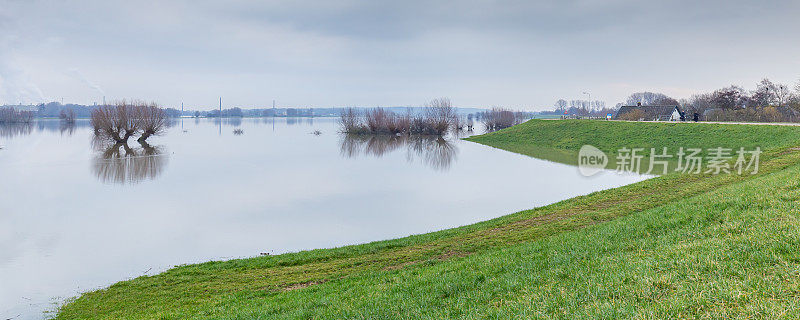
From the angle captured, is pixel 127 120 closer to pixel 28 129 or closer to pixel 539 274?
pixel 28 129

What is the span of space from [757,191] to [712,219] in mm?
3183

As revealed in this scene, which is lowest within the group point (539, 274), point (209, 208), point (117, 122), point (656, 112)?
point (209, 208)

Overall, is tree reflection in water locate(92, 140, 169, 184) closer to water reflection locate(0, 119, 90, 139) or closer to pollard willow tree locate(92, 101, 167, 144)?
pollard willow tree locate(92, 101, 167, 144)

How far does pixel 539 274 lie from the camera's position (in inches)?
305

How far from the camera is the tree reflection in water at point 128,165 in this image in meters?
34.0

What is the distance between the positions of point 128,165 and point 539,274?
144 feet

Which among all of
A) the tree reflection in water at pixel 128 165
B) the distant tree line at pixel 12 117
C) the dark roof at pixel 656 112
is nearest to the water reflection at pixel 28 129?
the distant tree line at pixel 12 117

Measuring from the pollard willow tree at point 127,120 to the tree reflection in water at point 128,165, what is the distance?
10.4m

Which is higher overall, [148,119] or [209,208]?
[148,119]

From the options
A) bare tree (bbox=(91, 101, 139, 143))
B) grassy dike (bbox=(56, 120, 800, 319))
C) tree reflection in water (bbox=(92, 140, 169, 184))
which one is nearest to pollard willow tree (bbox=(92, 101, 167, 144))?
bare tree (bbox=(91, 101, 139, 143))

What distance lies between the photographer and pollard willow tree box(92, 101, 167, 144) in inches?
2680

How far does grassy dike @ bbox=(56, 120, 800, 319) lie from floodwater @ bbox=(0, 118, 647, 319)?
245 cm

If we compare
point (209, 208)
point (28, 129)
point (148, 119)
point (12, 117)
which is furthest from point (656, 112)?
point (12, 117)

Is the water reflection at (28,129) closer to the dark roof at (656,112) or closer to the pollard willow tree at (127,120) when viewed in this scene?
the pollard willow tree at (127,120)
